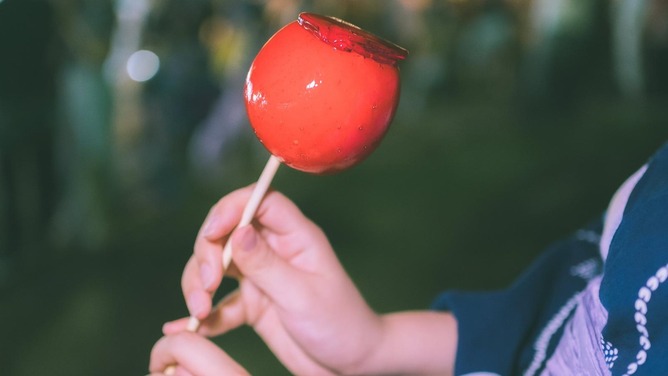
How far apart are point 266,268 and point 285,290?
38 millimetres

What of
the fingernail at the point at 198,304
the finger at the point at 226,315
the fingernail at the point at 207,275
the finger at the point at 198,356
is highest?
the fingernail at the point at 207,275

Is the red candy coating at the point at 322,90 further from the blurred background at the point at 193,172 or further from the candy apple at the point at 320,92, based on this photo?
the blurred background at the point at 193,172

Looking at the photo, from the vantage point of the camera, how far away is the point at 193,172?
4.05 meters

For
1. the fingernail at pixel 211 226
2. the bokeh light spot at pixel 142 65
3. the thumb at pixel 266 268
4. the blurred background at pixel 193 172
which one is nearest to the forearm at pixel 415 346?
the thumb at pixel 266 268

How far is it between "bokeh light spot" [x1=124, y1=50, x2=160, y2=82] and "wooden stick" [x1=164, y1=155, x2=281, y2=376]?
311 centimetres

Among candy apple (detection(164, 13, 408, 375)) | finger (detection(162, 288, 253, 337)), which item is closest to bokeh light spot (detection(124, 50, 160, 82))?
finger (detection(162, 288, 253, 337))

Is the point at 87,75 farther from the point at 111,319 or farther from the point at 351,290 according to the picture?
the point at 351,290

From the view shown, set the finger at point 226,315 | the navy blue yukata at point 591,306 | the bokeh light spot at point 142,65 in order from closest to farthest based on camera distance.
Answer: the navy blue yukata at point 591,306 → the finger at point 226,315 → the bokeh light spot at point 142,65

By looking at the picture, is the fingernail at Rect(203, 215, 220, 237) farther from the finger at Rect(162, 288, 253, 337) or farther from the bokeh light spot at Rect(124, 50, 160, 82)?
the bokeh light spot at Rect(124, 50, 160, 82)

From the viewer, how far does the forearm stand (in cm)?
80

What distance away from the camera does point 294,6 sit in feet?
17.0

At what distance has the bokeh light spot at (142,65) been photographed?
11.8ft

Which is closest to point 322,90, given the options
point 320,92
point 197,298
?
point 320,92

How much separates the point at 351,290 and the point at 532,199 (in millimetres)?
3184
